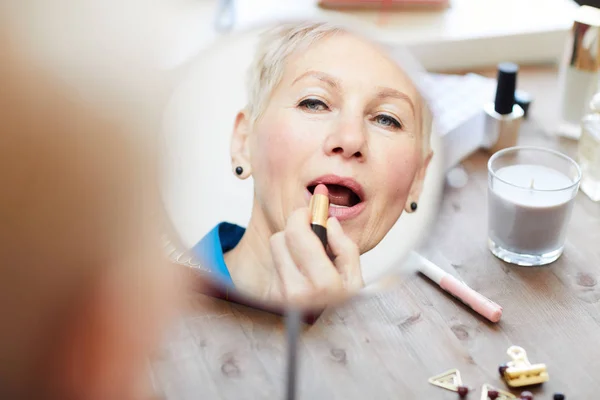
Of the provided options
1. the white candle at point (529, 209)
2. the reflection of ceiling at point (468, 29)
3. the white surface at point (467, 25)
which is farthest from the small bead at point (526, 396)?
the reflection of ceiling at point (468, 29)

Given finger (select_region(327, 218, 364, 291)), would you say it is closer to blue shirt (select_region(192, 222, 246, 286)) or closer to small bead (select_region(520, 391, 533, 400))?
blue shirt (select_region(192, 222, 246, 286))

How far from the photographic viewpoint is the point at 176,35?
36 centimetres

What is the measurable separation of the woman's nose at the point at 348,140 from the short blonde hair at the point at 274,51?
54mm

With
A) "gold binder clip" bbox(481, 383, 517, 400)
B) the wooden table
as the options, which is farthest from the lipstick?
"gold binder clip" bbox(481, 383, 517, 400)

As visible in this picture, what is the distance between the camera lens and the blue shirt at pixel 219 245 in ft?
1.74

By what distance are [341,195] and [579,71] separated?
1.90 feet

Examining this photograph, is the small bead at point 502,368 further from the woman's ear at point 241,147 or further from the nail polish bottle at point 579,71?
the nail polish bottle at point 579,71

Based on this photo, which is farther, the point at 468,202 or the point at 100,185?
the point at 468,202

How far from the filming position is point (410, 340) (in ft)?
2.24

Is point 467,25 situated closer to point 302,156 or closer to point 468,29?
point 468,29

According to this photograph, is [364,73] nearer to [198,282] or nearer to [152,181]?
[152,181]

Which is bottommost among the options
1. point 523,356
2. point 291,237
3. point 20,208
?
point 523,356

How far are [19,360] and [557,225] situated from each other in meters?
0.56

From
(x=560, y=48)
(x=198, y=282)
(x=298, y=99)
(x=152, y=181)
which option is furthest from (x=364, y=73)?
(x=560, y=48)
